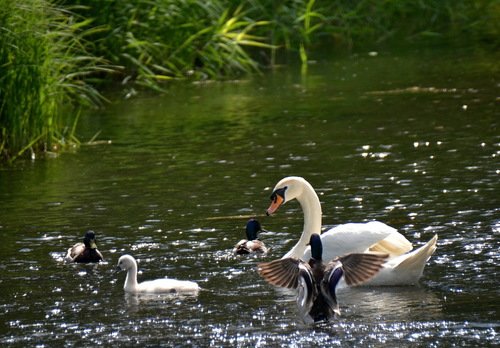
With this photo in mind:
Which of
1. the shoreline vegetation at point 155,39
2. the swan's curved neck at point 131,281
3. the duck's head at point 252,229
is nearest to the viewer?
the swan's curved neck at point 131,281

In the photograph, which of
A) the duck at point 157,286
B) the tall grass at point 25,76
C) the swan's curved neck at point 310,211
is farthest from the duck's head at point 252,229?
the tall grass at point 25,76

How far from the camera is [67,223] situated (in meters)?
12.9

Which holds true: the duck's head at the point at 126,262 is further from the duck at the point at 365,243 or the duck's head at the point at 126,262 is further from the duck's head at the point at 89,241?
the duck at the point at 365,243

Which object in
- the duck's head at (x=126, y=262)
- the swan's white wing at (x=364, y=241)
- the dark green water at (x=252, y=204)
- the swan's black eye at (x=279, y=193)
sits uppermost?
the swan's black eye at (x=279, y=193)

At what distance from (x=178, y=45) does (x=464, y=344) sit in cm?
1512

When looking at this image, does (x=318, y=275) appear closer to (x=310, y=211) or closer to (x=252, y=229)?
(x=310, y=211)

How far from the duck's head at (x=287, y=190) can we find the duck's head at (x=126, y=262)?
145cm

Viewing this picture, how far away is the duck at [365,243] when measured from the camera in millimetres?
9789

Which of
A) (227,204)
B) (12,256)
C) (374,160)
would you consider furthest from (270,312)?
(374,160)

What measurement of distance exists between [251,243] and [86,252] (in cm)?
133

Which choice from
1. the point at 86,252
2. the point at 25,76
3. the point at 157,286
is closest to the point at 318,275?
the point at 157,286

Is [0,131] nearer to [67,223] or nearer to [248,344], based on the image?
[67,223]

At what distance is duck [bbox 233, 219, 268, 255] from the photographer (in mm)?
11047

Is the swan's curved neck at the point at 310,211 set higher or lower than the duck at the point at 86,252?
higher
